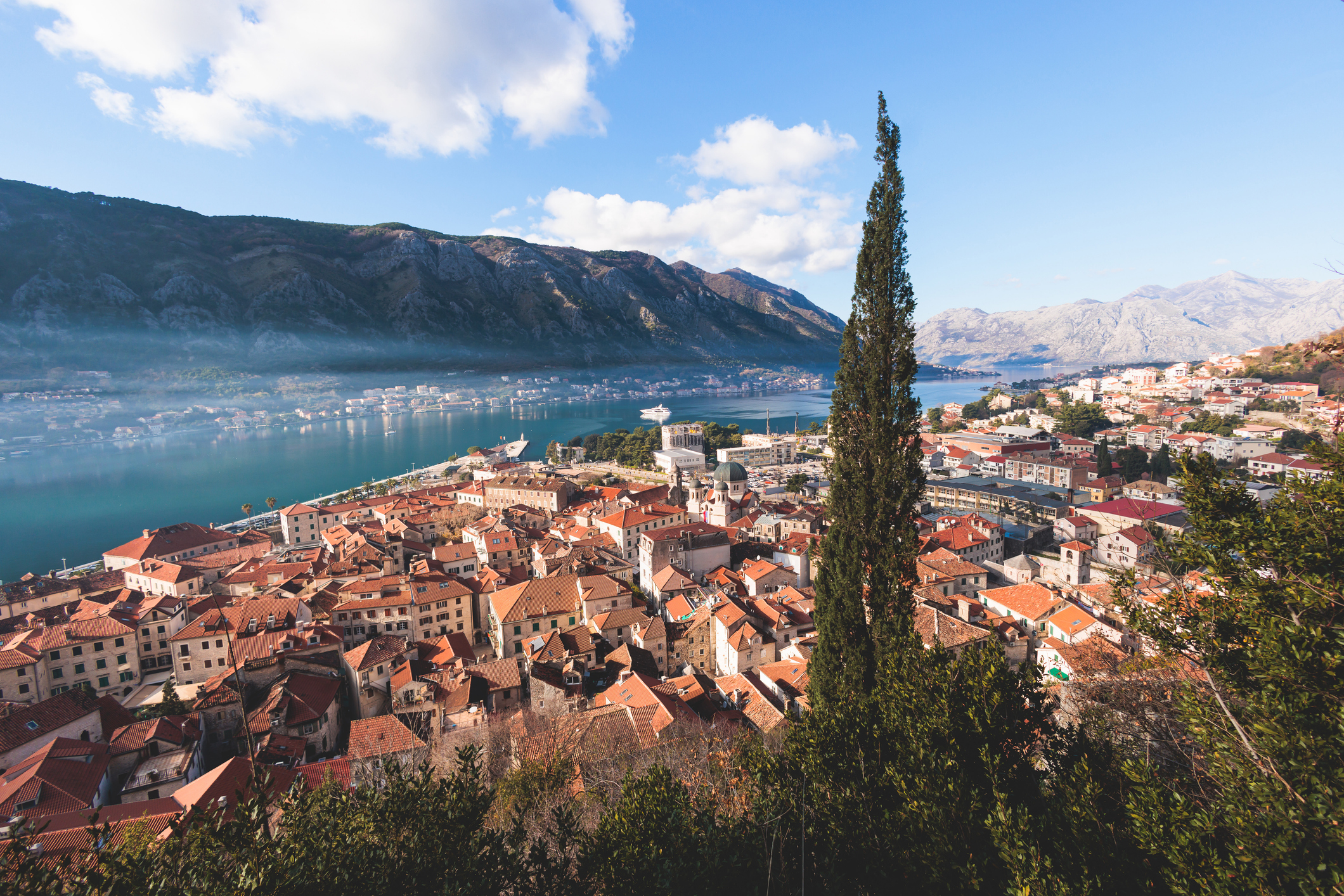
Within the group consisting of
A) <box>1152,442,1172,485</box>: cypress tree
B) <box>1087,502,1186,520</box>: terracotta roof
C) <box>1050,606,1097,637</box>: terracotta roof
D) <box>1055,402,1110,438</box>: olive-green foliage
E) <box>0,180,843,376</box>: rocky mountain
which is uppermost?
<box>0,180,843,376</box>: rocky mountain

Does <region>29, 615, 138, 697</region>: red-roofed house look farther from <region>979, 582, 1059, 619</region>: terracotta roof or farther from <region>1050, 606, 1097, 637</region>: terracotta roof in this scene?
<region>979, 582, 1059, 619</region>: terracotta roof

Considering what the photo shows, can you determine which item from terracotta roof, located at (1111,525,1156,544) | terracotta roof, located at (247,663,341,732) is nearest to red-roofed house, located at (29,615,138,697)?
terracotta roof, located at (247,663,341,732)

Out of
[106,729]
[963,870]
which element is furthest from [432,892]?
[106,729]

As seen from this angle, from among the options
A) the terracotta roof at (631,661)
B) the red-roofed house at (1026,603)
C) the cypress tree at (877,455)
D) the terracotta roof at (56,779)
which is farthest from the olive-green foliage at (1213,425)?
the terracotta roof at (56,779)

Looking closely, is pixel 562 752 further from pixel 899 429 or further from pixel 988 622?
pixel 988 622

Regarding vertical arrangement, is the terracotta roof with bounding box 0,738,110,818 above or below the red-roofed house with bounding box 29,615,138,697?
above

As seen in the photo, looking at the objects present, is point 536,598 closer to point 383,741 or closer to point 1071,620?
point 383,741
